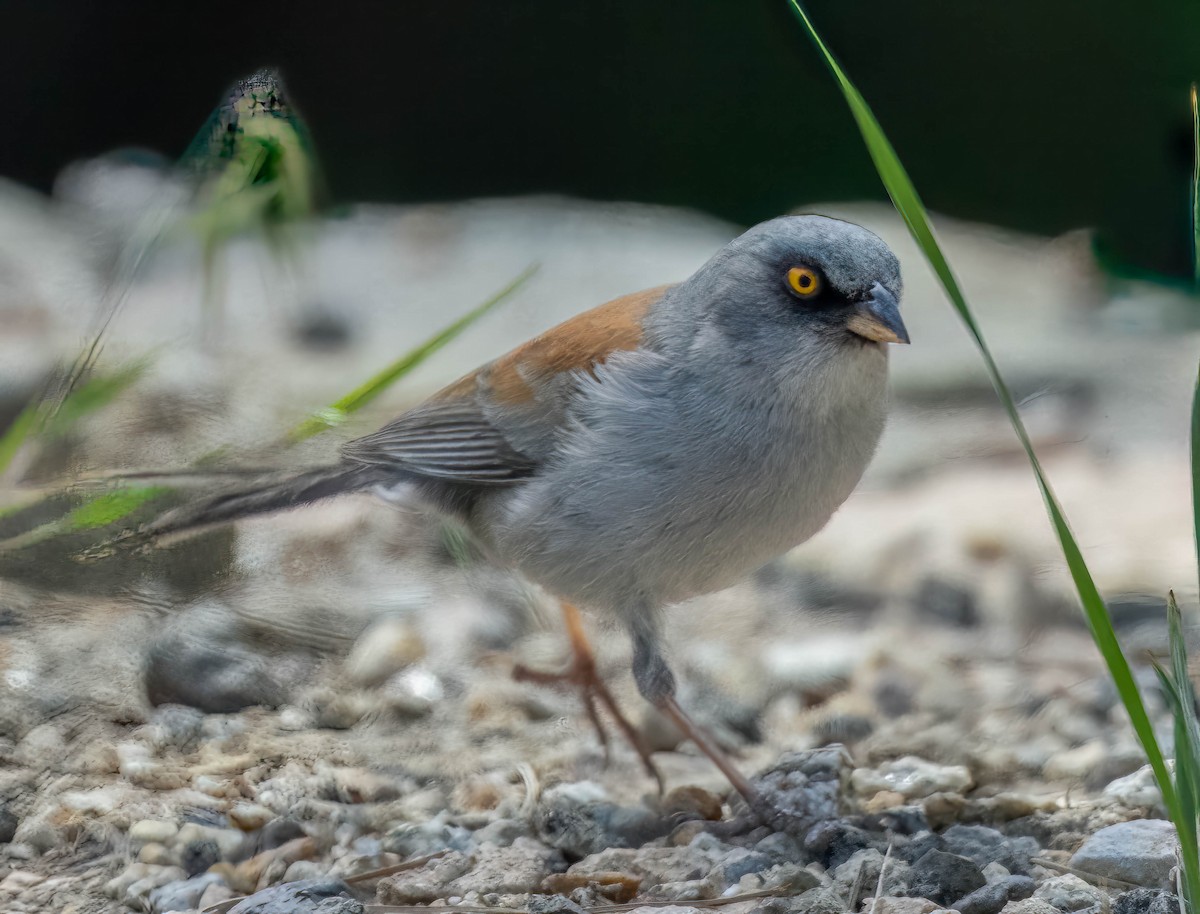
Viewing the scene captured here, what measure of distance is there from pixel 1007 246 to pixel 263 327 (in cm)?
228

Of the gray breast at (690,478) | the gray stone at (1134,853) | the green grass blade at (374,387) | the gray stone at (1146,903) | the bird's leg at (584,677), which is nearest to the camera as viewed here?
the gray stone at (1146,903)

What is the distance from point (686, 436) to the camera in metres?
2.33

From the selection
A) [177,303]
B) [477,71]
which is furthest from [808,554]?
[177,303]

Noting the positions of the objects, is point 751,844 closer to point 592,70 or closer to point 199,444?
point 199,444

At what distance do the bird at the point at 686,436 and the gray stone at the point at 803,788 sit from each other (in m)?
0.07

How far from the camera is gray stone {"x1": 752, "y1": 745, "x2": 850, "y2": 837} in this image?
A: 7.81ft

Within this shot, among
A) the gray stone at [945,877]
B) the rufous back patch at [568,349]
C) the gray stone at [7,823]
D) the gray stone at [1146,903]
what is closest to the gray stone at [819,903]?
the gray stone at [945,877]

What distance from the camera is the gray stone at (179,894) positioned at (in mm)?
2080

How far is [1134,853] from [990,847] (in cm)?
25

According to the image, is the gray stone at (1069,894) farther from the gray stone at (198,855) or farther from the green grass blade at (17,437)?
the green grass blade at (17,437)

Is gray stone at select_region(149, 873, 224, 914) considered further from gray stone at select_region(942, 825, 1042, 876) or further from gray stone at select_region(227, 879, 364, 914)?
gray stone at select_region(942, 825, 1042, 876)

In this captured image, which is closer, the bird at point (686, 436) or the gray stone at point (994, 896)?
the gray stone at point (994, 896)

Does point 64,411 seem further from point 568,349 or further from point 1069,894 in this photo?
point 1069,894

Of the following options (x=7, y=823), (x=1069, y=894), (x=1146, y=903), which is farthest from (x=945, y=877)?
(x=7, y=823)
